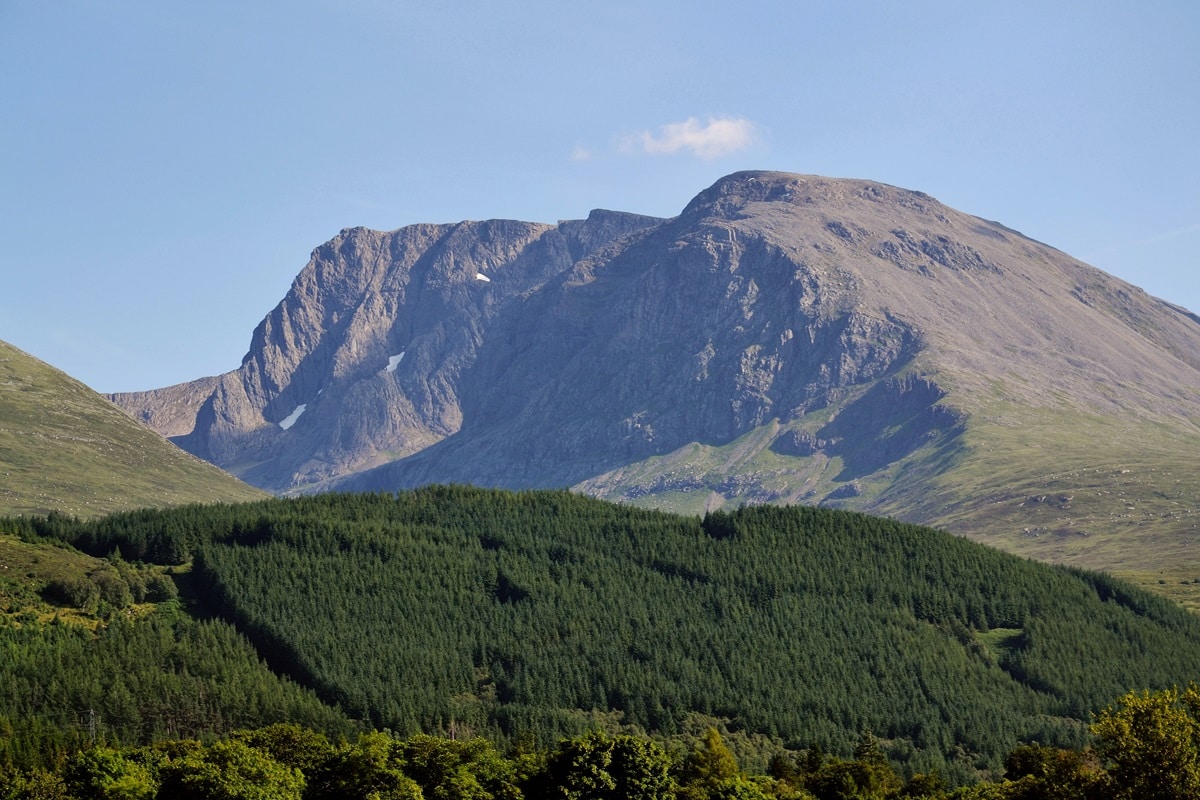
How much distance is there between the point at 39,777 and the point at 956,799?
116440 mm

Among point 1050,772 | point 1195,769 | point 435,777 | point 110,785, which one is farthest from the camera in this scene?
point 435,777

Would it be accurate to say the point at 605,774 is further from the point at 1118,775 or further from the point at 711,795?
the point at 1118,775

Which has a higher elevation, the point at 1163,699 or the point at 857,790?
the point at 1163,699

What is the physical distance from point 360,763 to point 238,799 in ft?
64.4

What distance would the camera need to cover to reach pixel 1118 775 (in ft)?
446

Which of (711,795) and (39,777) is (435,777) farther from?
(39,777)

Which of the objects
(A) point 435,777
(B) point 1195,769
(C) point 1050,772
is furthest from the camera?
(A) point 435,777

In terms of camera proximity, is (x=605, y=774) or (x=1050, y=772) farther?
(x=605, y=774)

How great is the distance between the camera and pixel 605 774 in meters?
186

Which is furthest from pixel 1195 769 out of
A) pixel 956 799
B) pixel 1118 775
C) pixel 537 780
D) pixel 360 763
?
pixel 360 763

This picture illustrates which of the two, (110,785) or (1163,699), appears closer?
(1163,699)

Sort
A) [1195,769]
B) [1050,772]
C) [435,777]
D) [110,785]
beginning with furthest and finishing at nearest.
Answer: [435,777] < [110,785] < [1050,772] < [1195,769]

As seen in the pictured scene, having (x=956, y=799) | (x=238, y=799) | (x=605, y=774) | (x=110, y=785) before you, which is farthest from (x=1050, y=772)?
(x=110, y=785)

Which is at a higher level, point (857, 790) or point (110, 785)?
point (110, 785)
